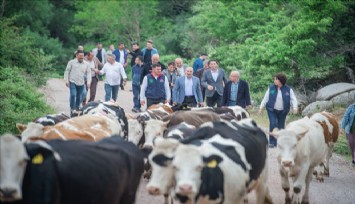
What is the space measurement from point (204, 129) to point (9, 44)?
47.5 feet

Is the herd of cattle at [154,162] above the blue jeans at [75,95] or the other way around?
above

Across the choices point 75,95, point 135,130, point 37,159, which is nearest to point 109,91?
point 75,95

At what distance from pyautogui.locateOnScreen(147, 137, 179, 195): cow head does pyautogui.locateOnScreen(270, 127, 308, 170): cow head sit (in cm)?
289

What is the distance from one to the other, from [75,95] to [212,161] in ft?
38.4

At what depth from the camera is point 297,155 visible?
37.4 ft

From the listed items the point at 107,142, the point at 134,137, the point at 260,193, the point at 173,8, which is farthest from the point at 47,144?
the point at 173,8

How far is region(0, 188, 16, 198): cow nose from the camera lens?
6.77m

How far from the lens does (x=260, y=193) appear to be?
10664 millimetres

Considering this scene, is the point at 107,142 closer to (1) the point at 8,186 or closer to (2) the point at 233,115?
(1) the point at 8,186

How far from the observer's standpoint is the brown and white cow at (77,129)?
10.6 metres

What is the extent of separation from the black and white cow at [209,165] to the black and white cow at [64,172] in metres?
0.50

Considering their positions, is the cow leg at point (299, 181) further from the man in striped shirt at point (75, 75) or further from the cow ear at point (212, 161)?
the man in striped shirt at point (75, 75)

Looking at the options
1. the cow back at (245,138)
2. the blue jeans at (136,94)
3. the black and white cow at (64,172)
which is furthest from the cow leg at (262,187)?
the blue jeans at (136,94)

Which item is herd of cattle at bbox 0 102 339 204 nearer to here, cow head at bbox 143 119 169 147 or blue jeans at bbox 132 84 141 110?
cow head at bbox 143 119 169 147
